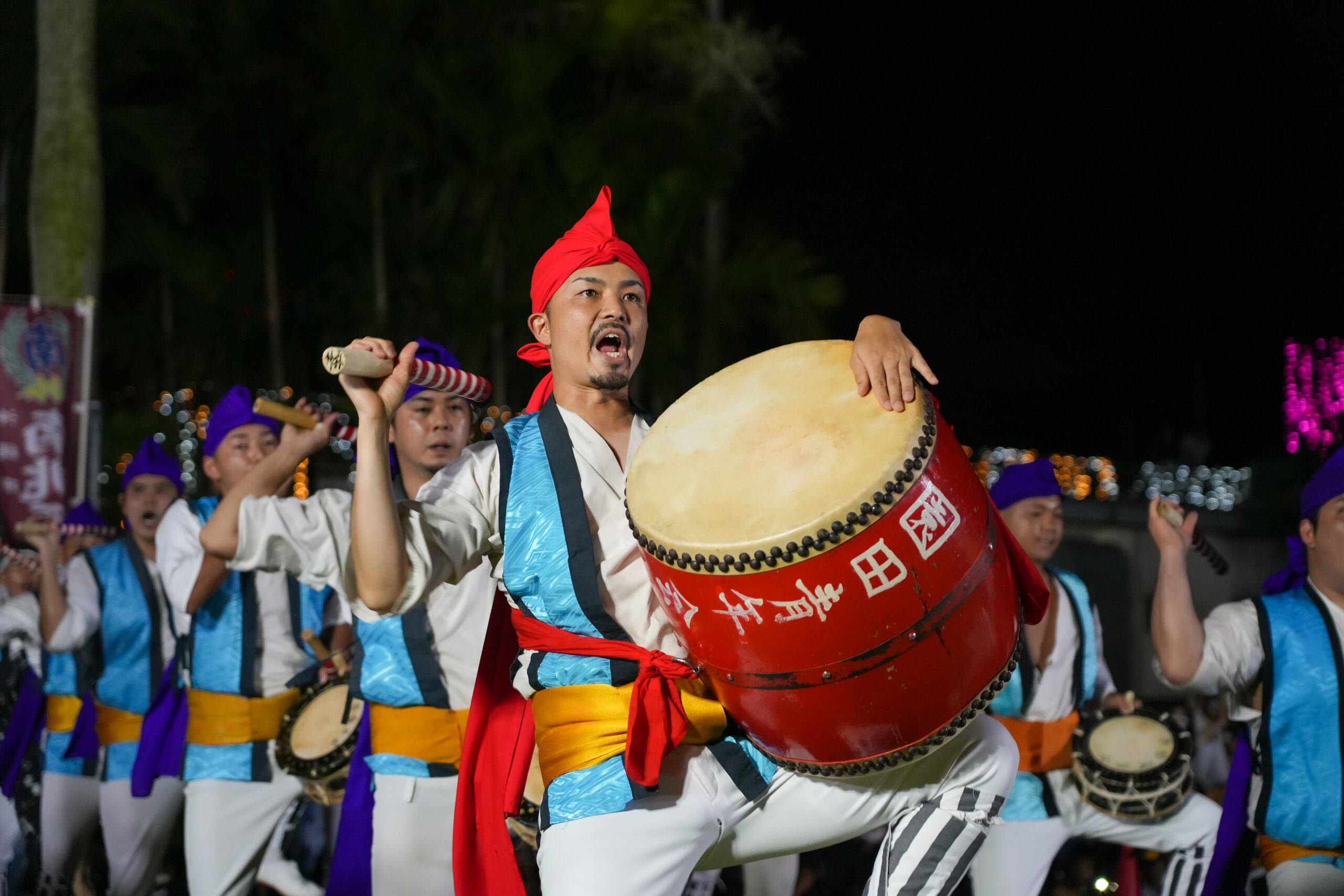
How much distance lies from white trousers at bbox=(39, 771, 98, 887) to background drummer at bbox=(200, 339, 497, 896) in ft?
6.19

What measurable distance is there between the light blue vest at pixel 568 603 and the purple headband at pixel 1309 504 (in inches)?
69.9

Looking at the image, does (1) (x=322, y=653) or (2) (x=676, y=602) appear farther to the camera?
(1) (x=322, y=653)

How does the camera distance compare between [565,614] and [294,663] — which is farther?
[294,663]

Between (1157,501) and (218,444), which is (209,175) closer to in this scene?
(218,444)

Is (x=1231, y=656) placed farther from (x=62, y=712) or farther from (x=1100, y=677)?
(x=62, y=712)

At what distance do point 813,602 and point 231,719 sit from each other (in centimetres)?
287

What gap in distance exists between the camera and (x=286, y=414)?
243cm

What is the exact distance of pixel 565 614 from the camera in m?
2.18

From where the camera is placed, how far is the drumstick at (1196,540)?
3.19m

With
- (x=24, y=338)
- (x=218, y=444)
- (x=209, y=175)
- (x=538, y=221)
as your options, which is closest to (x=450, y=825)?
(x=218, y=444)

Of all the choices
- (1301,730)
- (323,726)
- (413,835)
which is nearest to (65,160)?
(323,726)

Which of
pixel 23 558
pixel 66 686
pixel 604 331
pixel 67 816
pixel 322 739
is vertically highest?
pixel 604 331

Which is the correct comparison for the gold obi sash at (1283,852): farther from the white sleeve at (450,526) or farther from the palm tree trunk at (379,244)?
the palm tree trunk at (379,244)

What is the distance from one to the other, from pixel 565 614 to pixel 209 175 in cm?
1289
